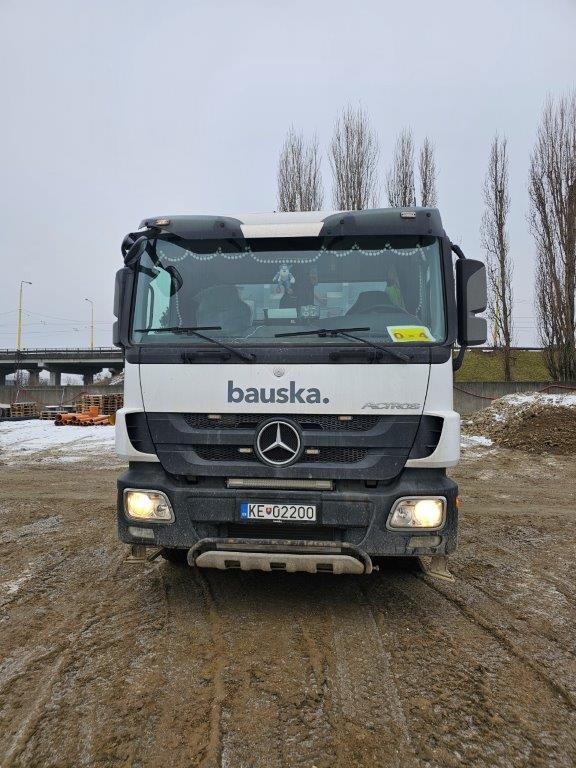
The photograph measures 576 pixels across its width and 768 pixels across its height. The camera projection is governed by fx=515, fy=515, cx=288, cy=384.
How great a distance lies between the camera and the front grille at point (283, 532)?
3.25 meters

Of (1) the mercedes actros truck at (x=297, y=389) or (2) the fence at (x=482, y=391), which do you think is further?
(2) the fence at (x=482, y=391)

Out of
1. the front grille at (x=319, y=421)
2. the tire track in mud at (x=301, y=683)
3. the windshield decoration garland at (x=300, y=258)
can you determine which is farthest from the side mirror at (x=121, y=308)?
the tire track in mud at (x=301, y=683)

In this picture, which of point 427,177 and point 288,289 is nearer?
point 288,289

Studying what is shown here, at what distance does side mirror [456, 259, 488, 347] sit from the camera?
360 cm

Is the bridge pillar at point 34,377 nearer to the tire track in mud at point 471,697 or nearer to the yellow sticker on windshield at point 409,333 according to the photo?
the yellow sticker on windshield at point 409,333

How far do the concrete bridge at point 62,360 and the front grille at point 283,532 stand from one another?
53469 mm

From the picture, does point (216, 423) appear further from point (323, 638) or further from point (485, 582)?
point (485, 582)

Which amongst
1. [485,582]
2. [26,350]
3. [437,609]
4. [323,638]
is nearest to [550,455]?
[485,582]

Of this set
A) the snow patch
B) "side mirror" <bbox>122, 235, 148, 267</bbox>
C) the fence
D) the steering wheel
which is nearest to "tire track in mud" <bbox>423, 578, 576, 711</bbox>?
the steering wheel

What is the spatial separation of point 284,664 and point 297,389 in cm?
159

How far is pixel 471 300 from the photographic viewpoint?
3617mm

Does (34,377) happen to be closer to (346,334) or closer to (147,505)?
(147,505)

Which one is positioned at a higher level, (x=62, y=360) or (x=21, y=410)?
(x=62, y=360)

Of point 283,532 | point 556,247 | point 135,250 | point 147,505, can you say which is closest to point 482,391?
point 556,247
